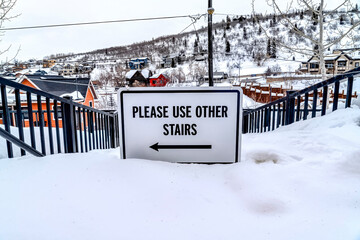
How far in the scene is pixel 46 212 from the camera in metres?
1.42

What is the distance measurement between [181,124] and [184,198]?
2.34ft

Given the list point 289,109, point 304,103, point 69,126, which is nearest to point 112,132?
point 69,126

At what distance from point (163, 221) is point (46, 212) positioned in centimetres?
73

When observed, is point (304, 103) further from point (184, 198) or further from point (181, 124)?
point (184, 198)

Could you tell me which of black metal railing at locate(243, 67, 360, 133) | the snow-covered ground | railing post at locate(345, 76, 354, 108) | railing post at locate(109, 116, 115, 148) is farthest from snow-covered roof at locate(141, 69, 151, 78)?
the snow-covered ground

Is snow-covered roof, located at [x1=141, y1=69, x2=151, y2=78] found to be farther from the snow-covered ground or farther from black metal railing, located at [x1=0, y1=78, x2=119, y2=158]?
the snow-covered ground

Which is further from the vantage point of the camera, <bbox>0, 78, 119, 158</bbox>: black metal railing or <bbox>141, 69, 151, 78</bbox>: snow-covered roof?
<bbox>141, 69, 151, 78</bbox>: snow-covered roof

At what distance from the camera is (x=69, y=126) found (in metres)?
3.29

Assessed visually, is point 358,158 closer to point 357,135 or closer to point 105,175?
point 357,135

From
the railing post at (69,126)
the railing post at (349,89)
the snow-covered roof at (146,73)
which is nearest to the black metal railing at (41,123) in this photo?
the railing post at (69,126)

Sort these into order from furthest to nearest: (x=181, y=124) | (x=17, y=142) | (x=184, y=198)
Result: (x=17, y=142), (x=181, y=124), (x=184, y=198)

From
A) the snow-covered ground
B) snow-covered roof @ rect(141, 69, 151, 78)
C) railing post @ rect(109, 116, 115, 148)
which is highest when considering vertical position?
snow-covered roof @ rect(141, 69, 151, 78)

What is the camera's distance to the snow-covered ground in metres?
1.28

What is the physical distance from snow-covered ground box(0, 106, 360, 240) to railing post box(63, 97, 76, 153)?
3.42ft
